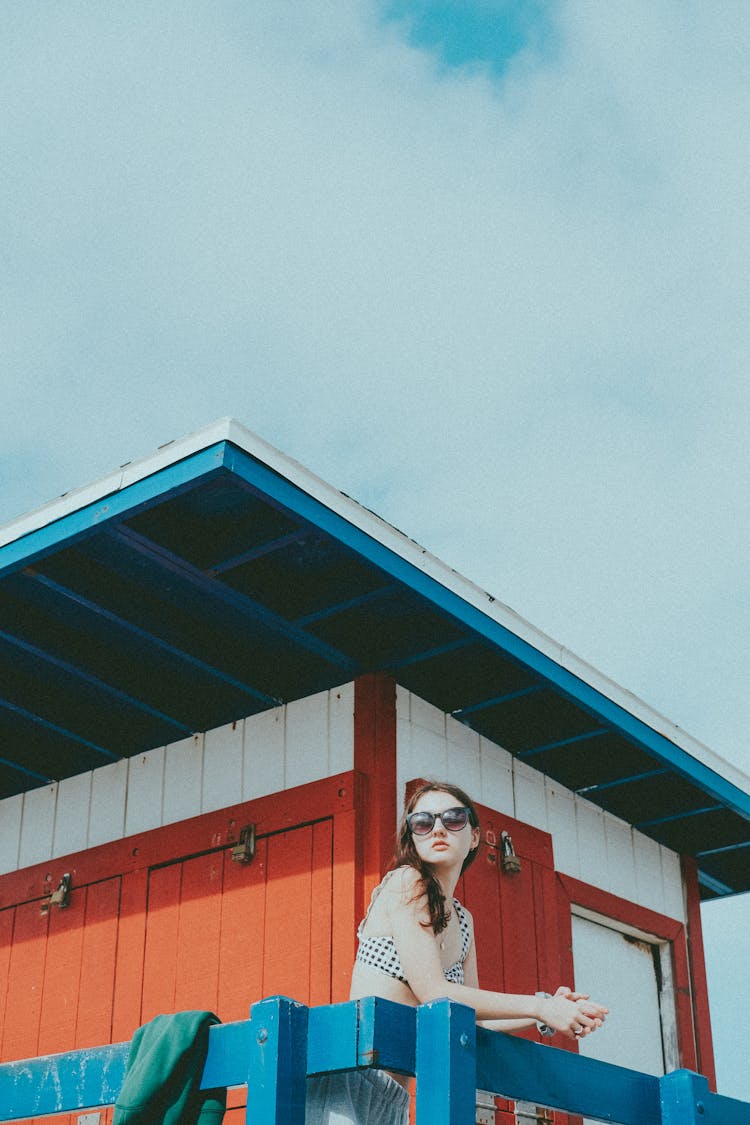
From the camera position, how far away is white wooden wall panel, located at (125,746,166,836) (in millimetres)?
7652

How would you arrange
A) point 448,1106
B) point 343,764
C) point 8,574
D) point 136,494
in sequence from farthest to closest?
point 343,764
point 8,574
point 136,494
point 448,1106

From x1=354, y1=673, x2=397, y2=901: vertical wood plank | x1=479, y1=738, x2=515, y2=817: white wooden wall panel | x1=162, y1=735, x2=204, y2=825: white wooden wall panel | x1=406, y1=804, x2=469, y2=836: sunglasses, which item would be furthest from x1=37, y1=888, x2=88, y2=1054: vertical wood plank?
x1=406, y1=804, x2=469, y2=836: sunglasses

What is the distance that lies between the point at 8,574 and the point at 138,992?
2449 millimetres

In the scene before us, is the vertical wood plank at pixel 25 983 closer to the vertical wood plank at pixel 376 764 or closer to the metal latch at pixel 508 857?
the vertical wood plank at pixel 376 764

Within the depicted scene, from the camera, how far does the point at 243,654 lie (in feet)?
22.8

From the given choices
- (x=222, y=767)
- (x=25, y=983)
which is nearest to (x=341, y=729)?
(x=222, y=767)

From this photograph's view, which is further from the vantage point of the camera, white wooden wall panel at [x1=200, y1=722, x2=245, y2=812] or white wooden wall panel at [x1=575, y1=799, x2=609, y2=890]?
white wooden wall panel at [x1=575, y1=799, x2=609, y2=890]

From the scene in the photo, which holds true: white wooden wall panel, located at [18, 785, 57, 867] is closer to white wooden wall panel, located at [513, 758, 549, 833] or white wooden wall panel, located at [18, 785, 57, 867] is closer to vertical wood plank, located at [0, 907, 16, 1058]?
vertical wood plank, located at [0, 907, 16, 1058]

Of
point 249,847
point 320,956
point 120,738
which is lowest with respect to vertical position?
point 320,956

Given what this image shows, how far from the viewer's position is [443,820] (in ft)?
14.3

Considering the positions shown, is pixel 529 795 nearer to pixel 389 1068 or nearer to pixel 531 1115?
pixel 531 1115

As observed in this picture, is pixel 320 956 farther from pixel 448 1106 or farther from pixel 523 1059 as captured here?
pixel 448 1106

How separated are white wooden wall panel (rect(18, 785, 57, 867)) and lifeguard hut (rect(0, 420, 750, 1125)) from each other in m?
0.02

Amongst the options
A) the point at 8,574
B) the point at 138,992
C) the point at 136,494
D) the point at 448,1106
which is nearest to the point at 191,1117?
the point at 448,1106
